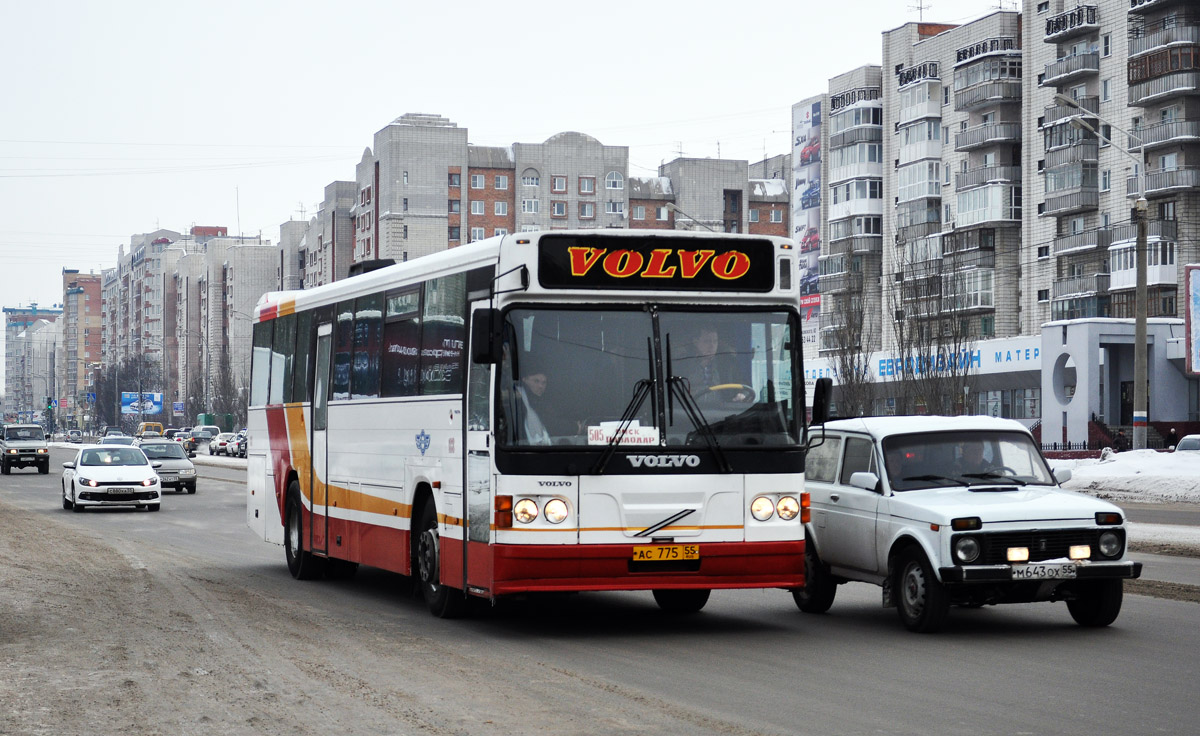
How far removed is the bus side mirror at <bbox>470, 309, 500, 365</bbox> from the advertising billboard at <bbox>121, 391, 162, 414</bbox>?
507 ft

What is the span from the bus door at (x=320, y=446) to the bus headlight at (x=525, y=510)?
546cm

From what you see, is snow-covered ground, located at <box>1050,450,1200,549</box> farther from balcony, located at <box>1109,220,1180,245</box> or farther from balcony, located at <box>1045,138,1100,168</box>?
balcony, located at <box>1045,138,1100,168</box>

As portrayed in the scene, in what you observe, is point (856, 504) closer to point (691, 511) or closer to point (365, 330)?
point (691, 511)

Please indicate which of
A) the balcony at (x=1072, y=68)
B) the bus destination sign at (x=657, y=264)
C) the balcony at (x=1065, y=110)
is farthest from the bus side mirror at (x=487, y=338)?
the balcony at (x=1072, y=68)

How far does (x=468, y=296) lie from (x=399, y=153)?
123325 millimetres

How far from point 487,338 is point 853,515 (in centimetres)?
331

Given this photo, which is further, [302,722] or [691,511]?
[691,511]

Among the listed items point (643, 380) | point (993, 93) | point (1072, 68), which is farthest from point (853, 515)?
point (993, 93)

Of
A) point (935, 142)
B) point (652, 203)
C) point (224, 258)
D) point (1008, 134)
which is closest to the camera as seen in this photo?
point (1008, 134)

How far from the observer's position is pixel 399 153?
13438 cm

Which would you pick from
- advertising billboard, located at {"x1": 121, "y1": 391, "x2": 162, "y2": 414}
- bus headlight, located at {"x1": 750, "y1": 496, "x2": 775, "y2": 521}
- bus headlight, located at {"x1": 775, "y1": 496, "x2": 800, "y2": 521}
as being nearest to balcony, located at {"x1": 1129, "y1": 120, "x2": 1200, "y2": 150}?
bus headlight, located at {"x1": 775, "y1": 496, "x2": 800, "y2": 521}

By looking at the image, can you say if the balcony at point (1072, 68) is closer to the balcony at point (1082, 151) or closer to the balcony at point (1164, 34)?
the balcony at point (1164, 34)

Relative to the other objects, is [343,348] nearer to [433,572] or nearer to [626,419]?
[433,572]

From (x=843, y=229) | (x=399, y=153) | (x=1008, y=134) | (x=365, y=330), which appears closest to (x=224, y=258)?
(x=399, y=153)
